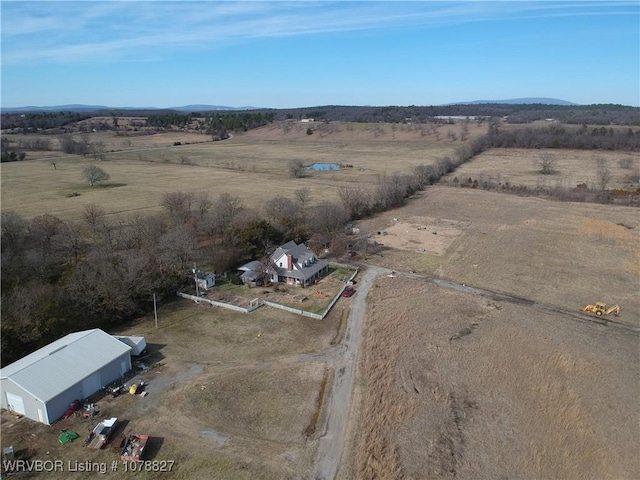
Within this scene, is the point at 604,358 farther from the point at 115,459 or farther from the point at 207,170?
the point at 207,170

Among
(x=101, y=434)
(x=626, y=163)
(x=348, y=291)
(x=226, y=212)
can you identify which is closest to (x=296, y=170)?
(x=226, y=212)

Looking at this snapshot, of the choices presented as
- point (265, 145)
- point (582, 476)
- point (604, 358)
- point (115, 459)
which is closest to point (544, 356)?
point (604, 358)

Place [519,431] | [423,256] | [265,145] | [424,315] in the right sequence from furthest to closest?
[265,145]
[423,256]
[424,315]
[519,431]

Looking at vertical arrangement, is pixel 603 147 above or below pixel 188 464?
above

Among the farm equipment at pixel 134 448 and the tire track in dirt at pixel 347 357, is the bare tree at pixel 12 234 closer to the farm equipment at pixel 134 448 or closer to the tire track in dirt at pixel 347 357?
the farm equipment at pixel 134 448

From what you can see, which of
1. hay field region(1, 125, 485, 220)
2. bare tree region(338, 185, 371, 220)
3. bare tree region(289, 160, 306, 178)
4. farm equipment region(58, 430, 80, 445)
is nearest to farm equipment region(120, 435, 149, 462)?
farm equipment region(58, 430, 80, 445)

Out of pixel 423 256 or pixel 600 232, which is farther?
pixel 600 232

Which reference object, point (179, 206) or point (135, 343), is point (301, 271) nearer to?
point (135, 343)

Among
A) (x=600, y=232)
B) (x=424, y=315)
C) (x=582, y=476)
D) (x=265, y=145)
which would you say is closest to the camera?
(x=582, y=476)
